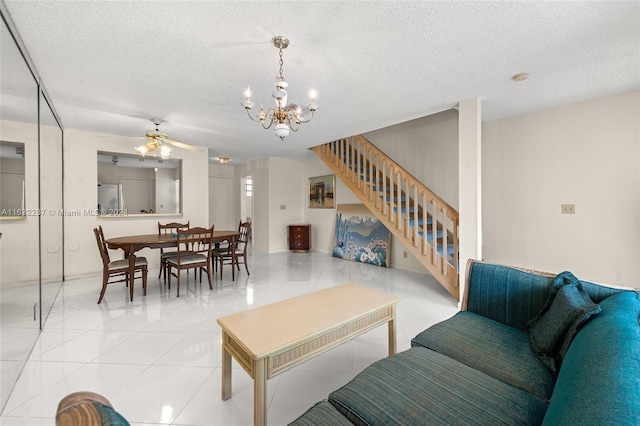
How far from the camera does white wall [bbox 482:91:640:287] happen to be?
2990 millimetres

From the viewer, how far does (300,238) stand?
6.63m

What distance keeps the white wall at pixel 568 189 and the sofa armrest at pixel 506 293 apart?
2.27 metres

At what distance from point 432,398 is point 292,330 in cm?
74

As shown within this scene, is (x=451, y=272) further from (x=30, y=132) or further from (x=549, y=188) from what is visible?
(x=30, y=132)

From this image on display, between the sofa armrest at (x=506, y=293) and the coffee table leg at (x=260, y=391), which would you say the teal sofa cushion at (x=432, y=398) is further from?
the sofa armrest at (x=506, y=293)

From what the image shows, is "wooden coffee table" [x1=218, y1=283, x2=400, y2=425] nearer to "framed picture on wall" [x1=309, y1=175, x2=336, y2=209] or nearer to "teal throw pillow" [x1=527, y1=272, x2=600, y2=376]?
"teal throw pillow" [x1=527, y1=272, x2=600, y2=376]

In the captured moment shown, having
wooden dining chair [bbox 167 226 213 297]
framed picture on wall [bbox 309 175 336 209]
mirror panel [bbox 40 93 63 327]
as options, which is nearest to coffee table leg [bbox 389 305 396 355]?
wooden dining chair [bbox 167 226 213 297]

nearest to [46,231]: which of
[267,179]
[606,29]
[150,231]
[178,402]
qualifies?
[150,231]

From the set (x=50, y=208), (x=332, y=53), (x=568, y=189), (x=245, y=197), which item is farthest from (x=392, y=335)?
(x=245, y=197)

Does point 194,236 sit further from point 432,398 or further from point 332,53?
point 432,398

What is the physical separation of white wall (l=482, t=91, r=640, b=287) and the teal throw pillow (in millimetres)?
2465

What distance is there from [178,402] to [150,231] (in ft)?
13.3

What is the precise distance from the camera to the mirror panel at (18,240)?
170 centimetres

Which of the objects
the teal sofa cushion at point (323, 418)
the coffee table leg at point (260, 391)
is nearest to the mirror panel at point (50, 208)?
the coffee table leg at point (260, 391)
